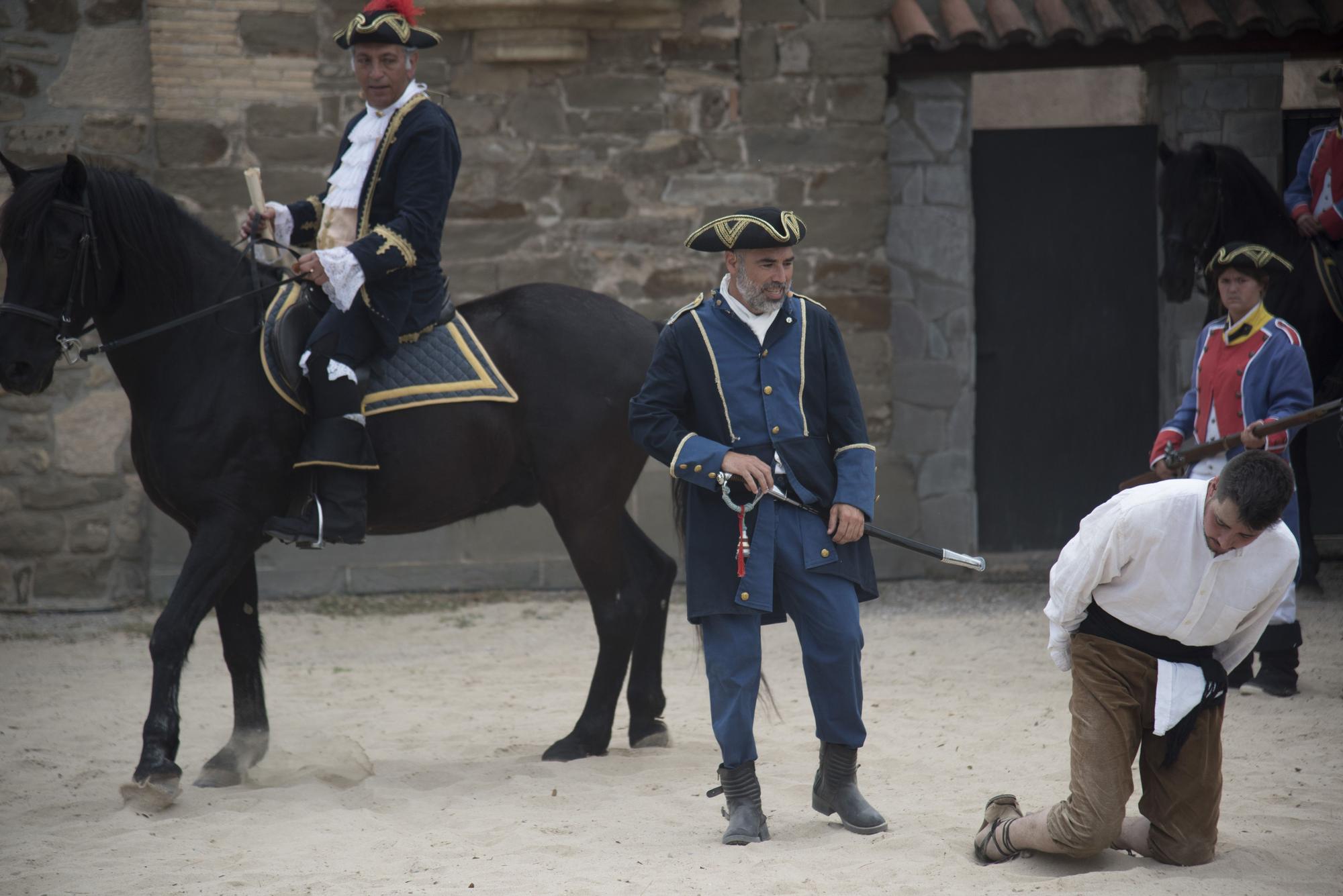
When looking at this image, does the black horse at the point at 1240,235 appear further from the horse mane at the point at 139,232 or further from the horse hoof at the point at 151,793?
the horse hoof at the point at 151,793

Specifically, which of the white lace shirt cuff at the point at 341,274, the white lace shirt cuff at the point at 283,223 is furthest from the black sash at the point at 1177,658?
the white lace shirt cuff at the point at 283,223

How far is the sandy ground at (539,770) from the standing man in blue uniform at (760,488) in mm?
338

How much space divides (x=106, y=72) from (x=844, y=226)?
4.31 metres

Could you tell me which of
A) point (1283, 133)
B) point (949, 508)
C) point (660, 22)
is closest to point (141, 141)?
point (660, 22)

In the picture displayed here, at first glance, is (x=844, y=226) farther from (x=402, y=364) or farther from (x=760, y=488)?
(x=760, y=488)

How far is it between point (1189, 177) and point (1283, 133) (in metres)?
1.97

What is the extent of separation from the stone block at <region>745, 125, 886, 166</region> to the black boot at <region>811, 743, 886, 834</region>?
186 inches

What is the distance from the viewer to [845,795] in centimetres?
420

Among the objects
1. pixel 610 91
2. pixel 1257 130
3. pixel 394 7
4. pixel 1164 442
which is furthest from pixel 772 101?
pixel 394 7

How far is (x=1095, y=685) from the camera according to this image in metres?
3.78

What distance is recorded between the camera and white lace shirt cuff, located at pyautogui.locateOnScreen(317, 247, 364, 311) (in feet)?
15.7

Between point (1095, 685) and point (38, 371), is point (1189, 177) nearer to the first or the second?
point (1095, 685)

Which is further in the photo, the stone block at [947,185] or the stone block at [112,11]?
the stone block at [947,185]

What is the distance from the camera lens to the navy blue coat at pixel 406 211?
4.94 metres
